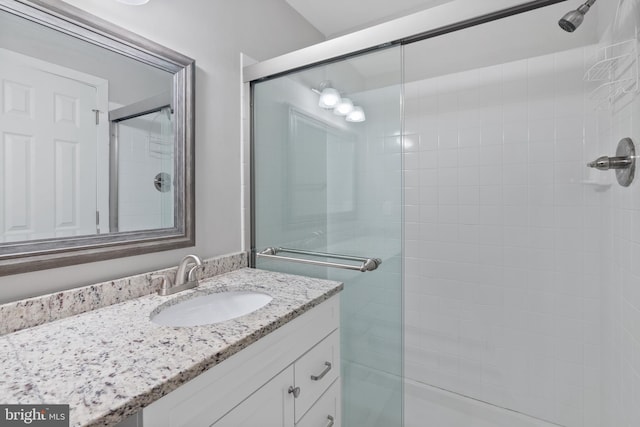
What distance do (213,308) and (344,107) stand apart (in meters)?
1.02

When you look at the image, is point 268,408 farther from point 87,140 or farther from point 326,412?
point 87,140

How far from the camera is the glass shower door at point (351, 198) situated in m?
1.31

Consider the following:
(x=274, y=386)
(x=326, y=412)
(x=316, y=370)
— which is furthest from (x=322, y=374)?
(x=274, y=386)

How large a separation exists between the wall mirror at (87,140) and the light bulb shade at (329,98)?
0.58 metres

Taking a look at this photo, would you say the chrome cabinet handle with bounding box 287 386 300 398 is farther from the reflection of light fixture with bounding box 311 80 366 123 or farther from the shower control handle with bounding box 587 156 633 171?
the shower control handle with bounding box 587 156 633 171

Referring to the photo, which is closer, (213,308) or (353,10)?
(213,308)

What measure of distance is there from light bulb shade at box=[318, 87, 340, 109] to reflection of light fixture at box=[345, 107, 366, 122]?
0.34 feet

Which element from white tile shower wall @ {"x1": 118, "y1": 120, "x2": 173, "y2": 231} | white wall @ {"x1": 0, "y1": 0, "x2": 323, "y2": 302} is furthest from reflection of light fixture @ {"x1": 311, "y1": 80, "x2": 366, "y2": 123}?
white tile shower wall @ {"x1": 118, "y1": 120, "x2": 173, "y2": 231}

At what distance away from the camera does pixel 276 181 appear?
1.64 meters

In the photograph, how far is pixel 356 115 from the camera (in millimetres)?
1347

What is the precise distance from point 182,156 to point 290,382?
3.21 feet

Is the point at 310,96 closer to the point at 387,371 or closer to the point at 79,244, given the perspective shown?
the point at 79,244

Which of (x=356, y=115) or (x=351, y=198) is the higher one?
(x=356, y=115)

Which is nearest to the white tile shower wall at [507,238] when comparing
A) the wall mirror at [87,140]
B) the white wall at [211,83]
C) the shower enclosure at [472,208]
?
the shower enclosure at [472,208]
